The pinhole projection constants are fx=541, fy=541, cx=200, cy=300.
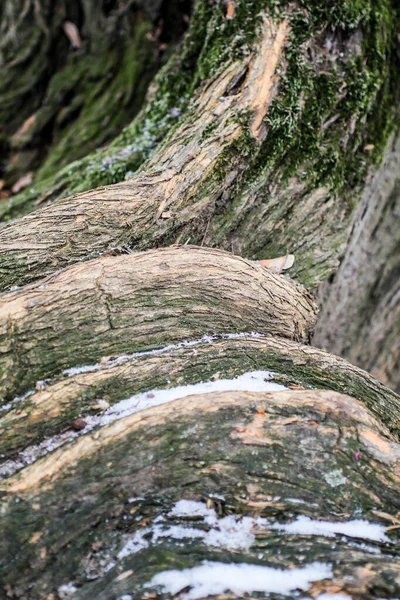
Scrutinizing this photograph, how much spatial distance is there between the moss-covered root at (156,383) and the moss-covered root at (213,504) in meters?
0.09

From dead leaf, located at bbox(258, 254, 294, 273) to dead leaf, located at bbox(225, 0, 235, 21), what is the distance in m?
1.27

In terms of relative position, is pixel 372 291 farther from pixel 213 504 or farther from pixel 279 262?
pixel 213 504

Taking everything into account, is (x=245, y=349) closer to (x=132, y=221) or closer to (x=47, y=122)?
(x=132, y=221)

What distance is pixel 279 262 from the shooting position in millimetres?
2633

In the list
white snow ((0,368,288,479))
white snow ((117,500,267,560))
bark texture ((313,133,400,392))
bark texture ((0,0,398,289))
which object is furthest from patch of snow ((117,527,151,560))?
bark texture ((313,133,400,392))

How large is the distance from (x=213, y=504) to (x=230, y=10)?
8.05 ft

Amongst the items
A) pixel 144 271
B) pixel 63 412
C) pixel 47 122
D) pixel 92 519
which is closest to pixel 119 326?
pixel 144 271

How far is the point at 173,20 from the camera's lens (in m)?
4.22

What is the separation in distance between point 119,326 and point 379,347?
272 cm

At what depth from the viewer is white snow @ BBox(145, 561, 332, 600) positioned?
135 cm

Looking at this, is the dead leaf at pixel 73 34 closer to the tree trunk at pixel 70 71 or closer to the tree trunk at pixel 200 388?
the tree trunk at pixel 70 71

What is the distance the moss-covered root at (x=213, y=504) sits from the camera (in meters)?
1.39

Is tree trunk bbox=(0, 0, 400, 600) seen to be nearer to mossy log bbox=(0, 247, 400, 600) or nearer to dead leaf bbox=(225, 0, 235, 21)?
mossy log bbox=(0, 247, 400, 600)

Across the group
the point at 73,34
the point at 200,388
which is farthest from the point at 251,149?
the point at 73,34
